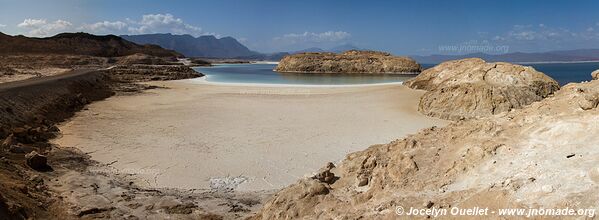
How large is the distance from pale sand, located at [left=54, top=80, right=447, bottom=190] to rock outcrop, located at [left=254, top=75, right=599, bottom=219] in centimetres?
211

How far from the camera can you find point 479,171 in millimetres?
4371

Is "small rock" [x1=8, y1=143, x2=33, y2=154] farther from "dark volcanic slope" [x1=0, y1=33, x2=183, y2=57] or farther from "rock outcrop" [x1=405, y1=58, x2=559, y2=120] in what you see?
"dark volcanic slope" [x1=0, y1=33, x2=183, y2=57]

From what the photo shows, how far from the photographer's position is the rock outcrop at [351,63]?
64.7 meters

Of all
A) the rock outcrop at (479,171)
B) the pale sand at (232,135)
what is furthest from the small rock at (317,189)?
the pale sand at (232,135)

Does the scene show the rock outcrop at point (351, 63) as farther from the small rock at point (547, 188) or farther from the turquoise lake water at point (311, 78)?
the small rock at point (547, 188)

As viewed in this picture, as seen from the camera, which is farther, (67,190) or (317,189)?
(67,190)

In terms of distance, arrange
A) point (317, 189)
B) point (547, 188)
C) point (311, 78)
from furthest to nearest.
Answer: point (311, 78) → point (317, 189) → point (547, 188)

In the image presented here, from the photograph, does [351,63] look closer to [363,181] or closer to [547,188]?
[363,181]

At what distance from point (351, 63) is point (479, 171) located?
6493 centimetres

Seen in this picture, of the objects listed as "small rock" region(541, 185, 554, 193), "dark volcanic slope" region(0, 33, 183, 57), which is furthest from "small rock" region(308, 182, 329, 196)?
"dark volcanic slope" region(0, 33, 183, 57)

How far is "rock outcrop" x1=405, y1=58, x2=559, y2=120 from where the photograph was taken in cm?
1523

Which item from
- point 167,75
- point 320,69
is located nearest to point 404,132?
point 167,75

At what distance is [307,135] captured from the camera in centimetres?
1280

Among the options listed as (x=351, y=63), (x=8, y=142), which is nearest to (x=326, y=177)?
(x=8, y=142)
